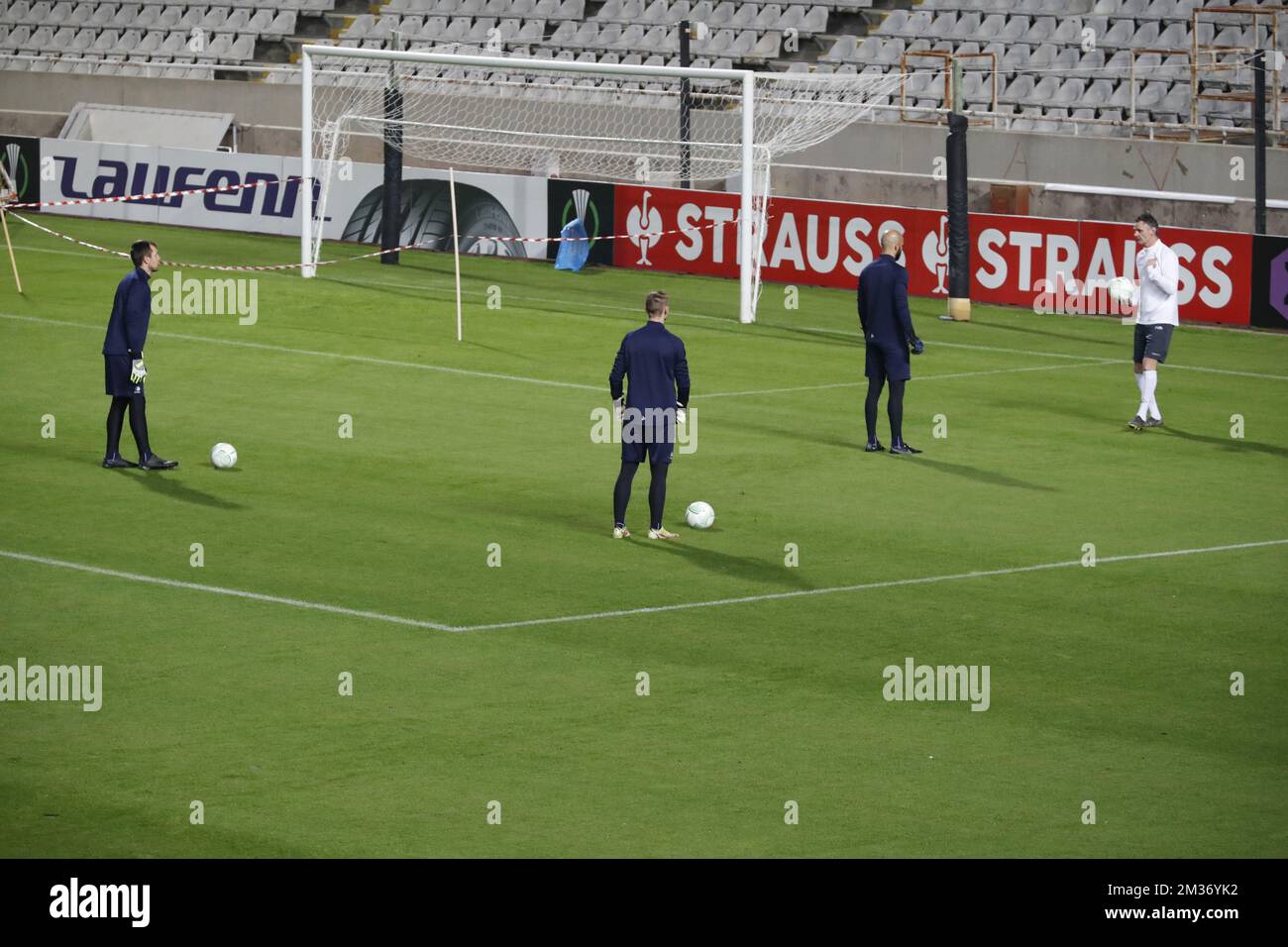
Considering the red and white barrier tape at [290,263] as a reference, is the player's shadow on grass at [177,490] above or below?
below

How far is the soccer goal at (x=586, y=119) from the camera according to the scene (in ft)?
104

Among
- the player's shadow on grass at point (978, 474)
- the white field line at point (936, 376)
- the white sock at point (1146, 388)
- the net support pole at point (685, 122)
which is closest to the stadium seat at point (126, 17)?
the net support pole at point (685, 122)

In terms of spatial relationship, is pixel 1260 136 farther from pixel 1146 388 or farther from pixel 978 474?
pixel 978 474

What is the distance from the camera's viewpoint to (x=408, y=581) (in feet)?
50.8

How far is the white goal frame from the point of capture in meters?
30.3

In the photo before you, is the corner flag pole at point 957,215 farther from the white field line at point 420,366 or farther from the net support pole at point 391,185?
the net support pole at point 391,185

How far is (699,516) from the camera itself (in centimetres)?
1731

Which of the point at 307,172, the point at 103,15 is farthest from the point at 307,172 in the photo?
the point at 103,15

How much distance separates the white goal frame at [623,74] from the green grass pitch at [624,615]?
3.54 m
